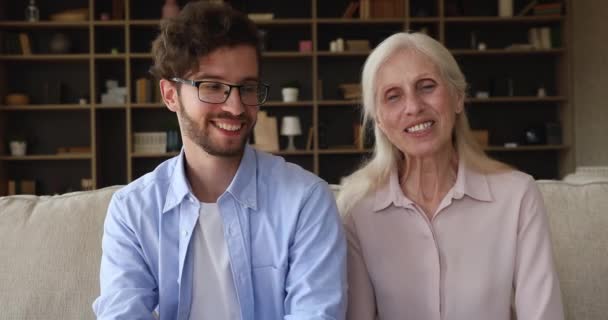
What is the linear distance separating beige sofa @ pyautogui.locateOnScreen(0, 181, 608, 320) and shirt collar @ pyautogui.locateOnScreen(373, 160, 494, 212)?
0.33 meters

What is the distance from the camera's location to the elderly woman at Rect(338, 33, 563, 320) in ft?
5.49

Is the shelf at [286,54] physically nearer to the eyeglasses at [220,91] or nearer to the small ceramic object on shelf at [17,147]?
the small ceramic object on shelf at [17,147]

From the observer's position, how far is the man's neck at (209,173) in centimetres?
169

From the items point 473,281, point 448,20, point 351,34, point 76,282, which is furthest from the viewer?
point 351,34

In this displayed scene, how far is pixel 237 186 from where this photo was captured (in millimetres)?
1636

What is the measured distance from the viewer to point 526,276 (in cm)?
164

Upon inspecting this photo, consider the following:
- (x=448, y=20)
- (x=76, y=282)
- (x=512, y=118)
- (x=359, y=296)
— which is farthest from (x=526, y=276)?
(x=512, y=118)

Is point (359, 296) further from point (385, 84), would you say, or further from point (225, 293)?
point (385, 84)

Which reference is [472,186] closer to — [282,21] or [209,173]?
[209,173]

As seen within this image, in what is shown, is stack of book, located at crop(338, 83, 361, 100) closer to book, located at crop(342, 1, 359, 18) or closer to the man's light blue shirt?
book, located at crop(342, 1, 359, 18)

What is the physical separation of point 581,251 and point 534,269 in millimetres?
348

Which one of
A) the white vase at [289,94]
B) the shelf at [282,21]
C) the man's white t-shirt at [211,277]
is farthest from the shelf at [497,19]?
the man's white t-shirt at [211,277]

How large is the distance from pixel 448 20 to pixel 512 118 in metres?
1.20

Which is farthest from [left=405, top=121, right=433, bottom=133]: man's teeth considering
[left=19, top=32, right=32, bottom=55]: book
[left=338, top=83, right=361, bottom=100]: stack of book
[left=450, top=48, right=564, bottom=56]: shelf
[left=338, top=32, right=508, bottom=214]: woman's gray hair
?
[left=19, top=32, right=32, bottom=55]: book
